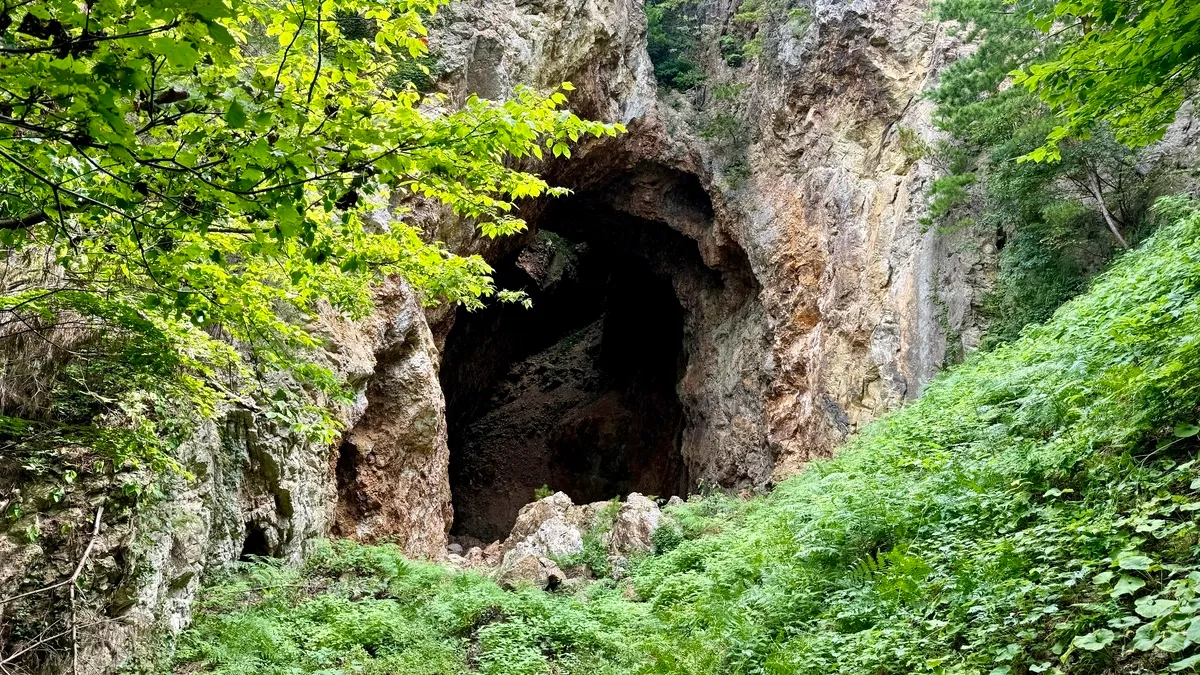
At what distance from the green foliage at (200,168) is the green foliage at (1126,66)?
3044 mm

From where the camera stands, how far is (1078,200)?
10.9m

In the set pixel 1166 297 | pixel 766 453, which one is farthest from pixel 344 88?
pixel 766 453

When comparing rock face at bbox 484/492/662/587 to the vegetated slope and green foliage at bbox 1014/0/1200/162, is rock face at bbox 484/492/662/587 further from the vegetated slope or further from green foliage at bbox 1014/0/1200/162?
green foliage at bbox 1014/0/1200/162

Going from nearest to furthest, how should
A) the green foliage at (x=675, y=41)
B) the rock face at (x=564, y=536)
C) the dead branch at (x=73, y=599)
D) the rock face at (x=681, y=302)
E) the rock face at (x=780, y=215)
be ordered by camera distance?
1. the dead branch at (x=73, y=599)
2. the rock face at (x=681, y=302)
3. the rock face at (x=564, y=536)
4. the rock face at (x=780, y=215)
5. the green foliage at (x=675, y=41)

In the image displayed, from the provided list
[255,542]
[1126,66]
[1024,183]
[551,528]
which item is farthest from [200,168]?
[1024,183]

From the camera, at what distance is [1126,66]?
400 centimetres

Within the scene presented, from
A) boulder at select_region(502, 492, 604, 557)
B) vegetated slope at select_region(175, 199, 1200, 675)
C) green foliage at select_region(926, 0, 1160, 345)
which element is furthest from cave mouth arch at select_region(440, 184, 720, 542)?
vegetated slope at select_region(175, 199, 1200, 675)

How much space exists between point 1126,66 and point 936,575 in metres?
3.20

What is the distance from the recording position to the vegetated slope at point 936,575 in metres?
2.80

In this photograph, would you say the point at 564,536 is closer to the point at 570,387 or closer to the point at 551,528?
the point at 551,528

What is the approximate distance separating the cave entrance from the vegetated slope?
16.1 meters

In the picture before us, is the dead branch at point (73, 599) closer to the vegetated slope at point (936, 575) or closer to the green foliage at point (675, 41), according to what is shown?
the vegetated slope at point (936, 575)

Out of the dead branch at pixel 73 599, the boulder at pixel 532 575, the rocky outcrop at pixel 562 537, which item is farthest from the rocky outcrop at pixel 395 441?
the dead branch at pixel 73 599

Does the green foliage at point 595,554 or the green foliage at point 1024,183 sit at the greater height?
Answer: the green foliage at point 1024,183
